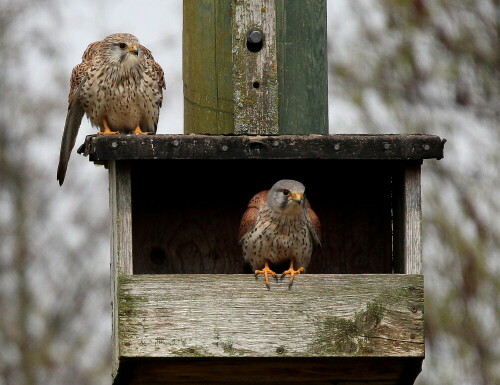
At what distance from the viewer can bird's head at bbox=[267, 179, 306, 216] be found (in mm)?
5656

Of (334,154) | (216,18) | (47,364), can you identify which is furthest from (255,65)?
(47,364)

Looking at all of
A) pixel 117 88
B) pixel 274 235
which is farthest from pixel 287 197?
pixel 117 88

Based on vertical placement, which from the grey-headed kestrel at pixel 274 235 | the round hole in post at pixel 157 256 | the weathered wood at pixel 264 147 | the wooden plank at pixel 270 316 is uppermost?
the weathered wood at pixel 264 147

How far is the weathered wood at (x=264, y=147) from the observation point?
5285mm

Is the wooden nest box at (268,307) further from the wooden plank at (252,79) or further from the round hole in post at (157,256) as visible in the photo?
the round hole in post at (157,256)

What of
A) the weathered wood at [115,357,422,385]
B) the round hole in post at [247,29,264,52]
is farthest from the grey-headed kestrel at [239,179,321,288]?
the round hole in post at [247,29,264,52]

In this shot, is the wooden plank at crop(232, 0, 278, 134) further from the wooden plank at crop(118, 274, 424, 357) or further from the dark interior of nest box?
the wooden plank at crop(118, 274, 424, 357)

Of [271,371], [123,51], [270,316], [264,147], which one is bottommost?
[271,371]

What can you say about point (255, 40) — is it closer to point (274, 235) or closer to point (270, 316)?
point (274, 235)

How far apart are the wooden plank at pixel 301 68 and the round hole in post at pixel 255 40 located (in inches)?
6.3

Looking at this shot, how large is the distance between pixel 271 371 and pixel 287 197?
2.70 ft

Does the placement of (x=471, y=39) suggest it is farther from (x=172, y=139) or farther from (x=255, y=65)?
(x=172, y=139)

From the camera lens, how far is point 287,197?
18.6ft

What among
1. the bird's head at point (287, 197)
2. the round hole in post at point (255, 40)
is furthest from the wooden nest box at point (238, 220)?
the bird's head at point (287, 197)
